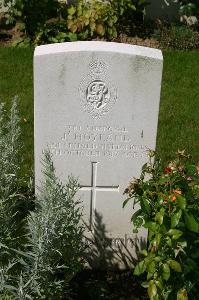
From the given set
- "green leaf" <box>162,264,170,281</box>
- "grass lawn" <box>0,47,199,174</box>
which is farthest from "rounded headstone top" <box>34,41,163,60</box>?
"grass lawn" <box>0,47,199,174</box>

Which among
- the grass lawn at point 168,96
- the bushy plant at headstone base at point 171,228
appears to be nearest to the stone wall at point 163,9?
the grass lawn at point 168,96

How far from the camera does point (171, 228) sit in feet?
9.87

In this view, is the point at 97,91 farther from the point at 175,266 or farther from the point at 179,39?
the point at 179,39

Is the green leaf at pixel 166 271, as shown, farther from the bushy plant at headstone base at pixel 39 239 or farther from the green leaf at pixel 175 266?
the bushy plant at headstone base at pixel 39 239

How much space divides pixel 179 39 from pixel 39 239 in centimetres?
528

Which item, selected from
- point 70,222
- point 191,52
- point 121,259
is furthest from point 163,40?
point 70,222

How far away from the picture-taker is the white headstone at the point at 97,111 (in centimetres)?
359

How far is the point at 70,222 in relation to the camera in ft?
11.7

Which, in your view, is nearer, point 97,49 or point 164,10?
point 97,49

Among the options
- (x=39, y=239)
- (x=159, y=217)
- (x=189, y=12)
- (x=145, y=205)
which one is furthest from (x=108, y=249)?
(x=189, y=12)

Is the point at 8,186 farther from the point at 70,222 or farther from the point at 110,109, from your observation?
the point at 110,109

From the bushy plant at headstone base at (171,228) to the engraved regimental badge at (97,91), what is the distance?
0.50 m

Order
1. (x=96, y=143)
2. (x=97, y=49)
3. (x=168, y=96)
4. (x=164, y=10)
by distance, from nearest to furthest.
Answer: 1. (x=97, y=49)
2. (x=96, y=143)
3. (x=168, y=96)
4. (x=164, y=10)

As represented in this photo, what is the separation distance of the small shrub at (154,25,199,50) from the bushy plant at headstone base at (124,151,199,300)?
476 centimetres
